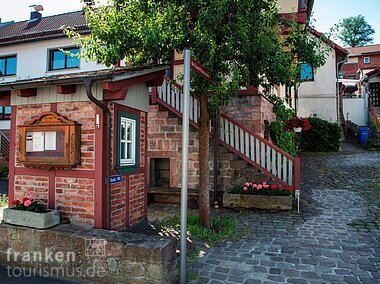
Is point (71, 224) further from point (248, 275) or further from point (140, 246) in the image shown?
point (248, 275)

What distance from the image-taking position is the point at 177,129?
7.65 meters

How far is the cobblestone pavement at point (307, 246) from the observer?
3436 mm

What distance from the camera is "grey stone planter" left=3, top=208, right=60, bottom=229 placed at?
3.75 meters

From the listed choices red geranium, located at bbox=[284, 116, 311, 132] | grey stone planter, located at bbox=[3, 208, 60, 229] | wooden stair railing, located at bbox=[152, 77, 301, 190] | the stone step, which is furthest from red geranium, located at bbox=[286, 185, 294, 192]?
grey stone planter, located at bbox=[3, 208, 60, 229]

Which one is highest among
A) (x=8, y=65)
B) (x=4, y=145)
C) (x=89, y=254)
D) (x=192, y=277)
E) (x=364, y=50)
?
(x=364, y=50)

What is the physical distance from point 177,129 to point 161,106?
739mm

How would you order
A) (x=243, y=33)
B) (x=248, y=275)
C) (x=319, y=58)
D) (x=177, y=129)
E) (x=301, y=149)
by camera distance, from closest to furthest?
1. (x=248, y=275)
2. (x=243, y=33)
3. (x=319, y=58)
4. (x=177, y=129)
5. (x=301, y=149)

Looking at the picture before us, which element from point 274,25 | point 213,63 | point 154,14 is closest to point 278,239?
point 213,63

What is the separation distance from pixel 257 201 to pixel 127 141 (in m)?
3.31

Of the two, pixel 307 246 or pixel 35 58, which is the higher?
pixel 35 58

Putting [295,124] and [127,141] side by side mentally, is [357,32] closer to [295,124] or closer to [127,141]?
[295,124]

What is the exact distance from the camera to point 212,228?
17.2 ft

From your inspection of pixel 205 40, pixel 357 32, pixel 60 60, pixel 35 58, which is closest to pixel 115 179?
pixel 205 40

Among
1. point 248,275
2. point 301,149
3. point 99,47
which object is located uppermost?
point 99,47
